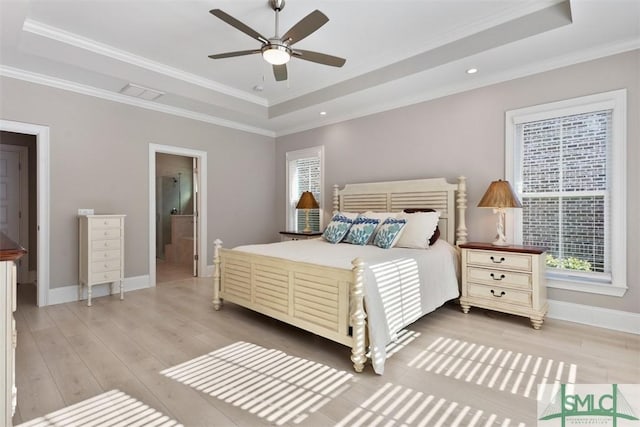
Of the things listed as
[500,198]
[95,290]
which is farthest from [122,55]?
[500,198]

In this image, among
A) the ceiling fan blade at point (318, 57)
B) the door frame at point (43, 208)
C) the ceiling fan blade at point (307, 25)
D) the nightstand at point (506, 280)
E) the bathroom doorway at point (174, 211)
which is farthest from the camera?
the bathroom doorway at point (174, 211)

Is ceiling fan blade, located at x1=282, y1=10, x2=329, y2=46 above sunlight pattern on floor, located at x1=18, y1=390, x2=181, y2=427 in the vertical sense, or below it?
above

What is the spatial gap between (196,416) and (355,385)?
94 cm

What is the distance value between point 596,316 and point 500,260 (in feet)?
3.13

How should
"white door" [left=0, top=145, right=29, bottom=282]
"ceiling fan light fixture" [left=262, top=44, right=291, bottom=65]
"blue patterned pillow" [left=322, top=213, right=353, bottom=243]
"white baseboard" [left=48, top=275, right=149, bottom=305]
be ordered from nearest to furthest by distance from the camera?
"ceiling fan light fixture" [left=262, top=44, right=291, bottom=65], "white baseboard" [left=48, top=275, right=149, bottom=305], "blue patterned pillow" [left=322, top=213, right=353, bottom=243], "white door" [left=0, top=145, right=29, bottom=282]

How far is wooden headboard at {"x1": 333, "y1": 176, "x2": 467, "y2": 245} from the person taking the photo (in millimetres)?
3694

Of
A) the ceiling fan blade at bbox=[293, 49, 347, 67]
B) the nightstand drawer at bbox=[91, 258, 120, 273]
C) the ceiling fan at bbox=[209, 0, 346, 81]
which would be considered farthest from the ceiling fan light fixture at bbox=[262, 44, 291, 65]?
the nightstand drawer at bbox=[91, 258, 120, 273]

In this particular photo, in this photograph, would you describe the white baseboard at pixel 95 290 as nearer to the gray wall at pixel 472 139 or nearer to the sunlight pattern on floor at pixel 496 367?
the gray wall at pixel 472 139

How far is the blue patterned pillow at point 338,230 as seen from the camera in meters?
3.83

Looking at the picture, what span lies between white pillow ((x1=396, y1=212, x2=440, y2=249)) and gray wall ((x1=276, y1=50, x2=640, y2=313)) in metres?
0.57

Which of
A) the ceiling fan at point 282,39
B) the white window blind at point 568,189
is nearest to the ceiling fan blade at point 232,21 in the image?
the ceiling fan at point 282,39

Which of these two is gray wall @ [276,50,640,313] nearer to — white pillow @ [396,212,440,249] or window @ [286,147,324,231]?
window @ [286,147,324,231]

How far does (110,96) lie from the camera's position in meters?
4.06

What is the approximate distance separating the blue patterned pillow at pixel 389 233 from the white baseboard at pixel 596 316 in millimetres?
1641
